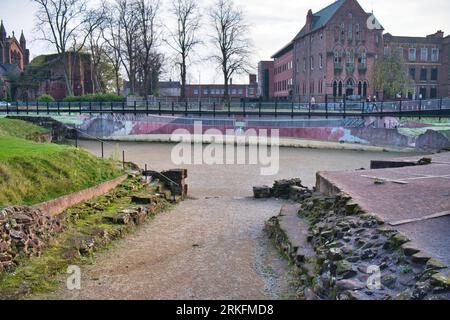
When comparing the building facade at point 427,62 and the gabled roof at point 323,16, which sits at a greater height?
the gabled roof at point 323,16

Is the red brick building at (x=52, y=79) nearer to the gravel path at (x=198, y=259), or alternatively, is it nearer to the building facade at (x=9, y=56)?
the building facade at (x=9, y=56)

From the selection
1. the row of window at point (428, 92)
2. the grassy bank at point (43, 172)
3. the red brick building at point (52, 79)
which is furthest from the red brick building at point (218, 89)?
the grassy bank at point (43, 172)

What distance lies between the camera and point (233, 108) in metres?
44.1

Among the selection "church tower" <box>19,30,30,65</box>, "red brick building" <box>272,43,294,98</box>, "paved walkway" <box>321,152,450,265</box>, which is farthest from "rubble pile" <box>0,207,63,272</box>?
"church tower" <box>19,30,30,65</box>

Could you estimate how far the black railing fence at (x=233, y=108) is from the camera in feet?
125

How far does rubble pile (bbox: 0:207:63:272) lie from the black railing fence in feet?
103

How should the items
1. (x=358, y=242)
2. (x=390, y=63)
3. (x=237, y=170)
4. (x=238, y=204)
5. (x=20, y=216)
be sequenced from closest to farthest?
(x=358, y=242) → (x=20, y=216) → (x=238, y=204) → (x=237, y=170) → (x=390, y=63)

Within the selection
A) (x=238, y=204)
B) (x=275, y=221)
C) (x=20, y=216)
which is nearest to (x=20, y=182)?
(x=20, y=216)

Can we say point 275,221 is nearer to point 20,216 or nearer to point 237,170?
point 20,216

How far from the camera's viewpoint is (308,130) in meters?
41.4

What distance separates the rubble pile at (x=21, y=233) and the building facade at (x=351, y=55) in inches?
1813

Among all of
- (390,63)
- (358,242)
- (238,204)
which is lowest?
(238,204)

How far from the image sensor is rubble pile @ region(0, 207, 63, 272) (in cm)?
902
